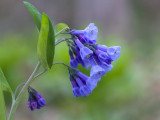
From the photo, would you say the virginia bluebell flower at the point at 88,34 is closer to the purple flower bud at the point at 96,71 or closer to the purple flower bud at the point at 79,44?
the purple flower bud at the point at 79,44

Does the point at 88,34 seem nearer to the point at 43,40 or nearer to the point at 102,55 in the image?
the point at 102,55

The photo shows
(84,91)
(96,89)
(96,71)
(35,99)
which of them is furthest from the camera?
(96,89)

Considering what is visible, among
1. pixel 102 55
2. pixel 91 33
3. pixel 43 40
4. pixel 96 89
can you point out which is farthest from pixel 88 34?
pixel 96 89

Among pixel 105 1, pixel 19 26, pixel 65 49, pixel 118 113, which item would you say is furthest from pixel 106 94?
pixel 19 26

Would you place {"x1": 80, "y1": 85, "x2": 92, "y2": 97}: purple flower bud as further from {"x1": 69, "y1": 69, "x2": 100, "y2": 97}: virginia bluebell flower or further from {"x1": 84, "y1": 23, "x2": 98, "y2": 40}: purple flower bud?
{"x1": 84, "y1": 23, "x2": 98, "y2": 40}: purple flower bud

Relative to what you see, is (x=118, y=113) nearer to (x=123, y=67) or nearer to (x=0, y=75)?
(x=123, y=67)

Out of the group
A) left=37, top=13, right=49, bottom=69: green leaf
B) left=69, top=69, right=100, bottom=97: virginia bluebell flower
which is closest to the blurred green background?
left=69, top=69, right=100, bottom=97: virginia bluebell flower

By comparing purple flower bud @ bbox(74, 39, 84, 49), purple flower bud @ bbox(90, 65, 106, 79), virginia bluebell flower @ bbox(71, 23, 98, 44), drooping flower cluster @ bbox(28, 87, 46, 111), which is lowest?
drooping flower cluster @ bbox(28, 87, 46, 111)
